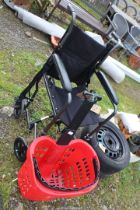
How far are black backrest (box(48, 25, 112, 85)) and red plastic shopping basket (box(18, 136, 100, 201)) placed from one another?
2.34 ft

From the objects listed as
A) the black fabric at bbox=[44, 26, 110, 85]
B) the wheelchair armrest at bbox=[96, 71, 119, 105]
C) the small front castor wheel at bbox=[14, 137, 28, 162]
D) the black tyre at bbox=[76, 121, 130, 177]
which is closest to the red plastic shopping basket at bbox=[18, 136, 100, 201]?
the small front castor wheel at bbox=[14, 137, 28, 162]

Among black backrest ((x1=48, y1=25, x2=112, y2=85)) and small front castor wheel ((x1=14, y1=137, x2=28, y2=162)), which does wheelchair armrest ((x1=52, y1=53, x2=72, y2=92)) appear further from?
small front castor wheel ((x1=14, y1=137, x2=28, y2=162))

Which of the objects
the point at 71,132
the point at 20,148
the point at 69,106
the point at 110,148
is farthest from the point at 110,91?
the point at 20,148

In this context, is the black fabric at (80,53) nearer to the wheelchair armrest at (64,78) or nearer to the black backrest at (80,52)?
the black backrest at (80,52)

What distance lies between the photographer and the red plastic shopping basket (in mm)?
2572

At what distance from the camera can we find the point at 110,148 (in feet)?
10.8

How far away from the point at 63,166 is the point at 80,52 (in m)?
1.15

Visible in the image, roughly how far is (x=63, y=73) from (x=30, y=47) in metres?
Answer: 2.33

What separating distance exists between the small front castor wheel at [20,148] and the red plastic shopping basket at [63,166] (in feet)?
0.46

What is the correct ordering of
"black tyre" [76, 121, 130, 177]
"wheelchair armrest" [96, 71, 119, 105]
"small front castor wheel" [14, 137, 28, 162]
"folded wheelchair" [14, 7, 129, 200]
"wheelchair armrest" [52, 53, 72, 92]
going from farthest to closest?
"black tyre" [76, 121, 130, 177] < "small front castor wheel" [14, 137, 28, 162] < "wheelchair armrest" [96, 71, 119, 105] < "folded wheelchair" [14, 7, 129, 200] < "wheelchair armrest" [52, 53, 72, 92]

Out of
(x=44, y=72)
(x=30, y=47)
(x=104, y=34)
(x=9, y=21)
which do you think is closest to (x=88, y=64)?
(x=44, y=72)

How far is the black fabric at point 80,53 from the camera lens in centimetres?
273

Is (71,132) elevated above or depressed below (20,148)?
above

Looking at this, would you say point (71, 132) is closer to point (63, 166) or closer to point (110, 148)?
point (63, 166)
